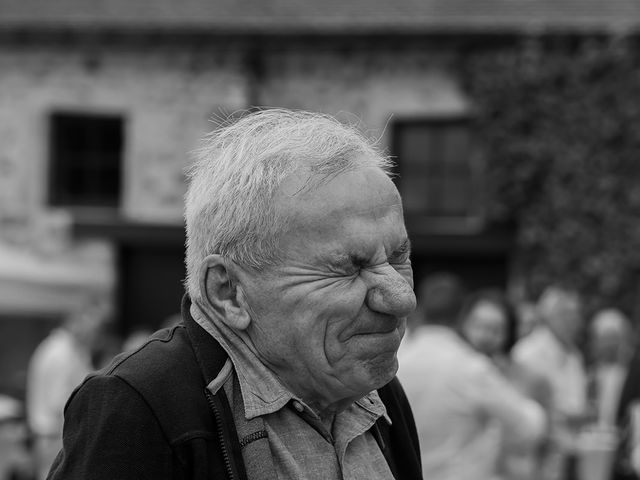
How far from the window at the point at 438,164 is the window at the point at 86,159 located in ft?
12.1

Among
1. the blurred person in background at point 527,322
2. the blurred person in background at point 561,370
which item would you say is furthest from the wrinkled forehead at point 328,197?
the blurred person in background at point 527,322

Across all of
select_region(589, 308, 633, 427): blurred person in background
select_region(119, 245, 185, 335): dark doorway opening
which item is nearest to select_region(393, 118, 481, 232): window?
select_region(119, 245, 185, 335): dark doorway opening

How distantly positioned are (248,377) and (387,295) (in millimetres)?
281

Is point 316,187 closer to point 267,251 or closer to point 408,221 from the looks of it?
point 267,251

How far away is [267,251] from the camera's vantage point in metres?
1.84

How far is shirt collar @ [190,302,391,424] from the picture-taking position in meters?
1.86

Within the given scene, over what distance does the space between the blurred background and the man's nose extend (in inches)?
400

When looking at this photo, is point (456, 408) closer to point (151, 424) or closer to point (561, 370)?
point (561, 370)

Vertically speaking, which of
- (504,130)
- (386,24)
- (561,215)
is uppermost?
(386,24)

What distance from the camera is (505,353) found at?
684 cm

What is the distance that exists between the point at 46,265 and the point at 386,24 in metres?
5.01

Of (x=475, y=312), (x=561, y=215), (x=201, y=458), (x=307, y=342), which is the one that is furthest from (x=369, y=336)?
(x=561, y=215)

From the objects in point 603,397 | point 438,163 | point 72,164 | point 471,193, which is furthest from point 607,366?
point 72,164

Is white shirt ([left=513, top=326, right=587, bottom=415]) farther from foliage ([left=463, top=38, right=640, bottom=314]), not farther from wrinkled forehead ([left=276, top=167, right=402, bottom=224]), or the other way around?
foliage ([left=463, top=38, right=640, bottom=314])
